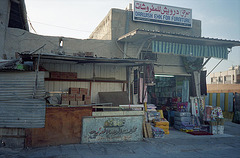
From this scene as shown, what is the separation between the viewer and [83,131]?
8.39m

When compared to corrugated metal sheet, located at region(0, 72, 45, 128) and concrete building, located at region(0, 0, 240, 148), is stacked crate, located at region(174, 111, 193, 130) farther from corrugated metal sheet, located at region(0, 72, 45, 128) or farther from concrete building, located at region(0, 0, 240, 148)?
corrugated metal sheet, located at region(0, 72, 45, 128)

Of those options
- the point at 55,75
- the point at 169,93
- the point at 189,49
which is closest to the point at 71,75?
the point at 55,75

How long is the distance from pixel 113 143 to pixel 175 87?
23.8 ft

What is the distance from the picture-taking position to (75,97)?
28.5 ft

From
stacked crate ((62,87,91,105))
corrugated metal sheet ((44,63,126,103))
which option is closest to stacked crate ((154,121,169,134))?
corrugated metal sheet ((44,63,126,103))

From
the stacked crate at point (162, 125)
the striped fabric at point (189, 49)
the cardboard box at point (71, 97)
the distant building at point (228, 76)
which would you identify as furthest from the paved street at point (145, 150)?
the distant building at point (228, 76)

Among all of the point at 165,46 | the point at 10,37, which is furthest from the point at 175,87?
the point at 10,37

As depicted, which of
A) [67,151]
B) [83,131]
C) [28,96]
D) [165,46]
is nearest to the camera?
[67,151]

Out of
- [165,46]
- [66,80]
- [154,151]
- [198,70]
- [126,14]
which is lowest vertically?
[154,151]

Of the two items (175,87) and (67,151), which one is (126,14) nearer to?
(175,87)

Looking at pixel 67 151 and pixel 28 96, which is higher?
pixel 28 96

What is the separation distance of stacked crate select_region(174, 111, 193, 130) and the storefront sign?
5.80 m

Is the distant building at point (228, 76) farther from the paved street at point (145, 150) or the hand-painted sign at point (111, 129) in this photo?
the hand-painted sign at point (111, 129)

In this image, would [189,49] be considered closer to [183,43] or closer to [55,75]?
[183,43]
